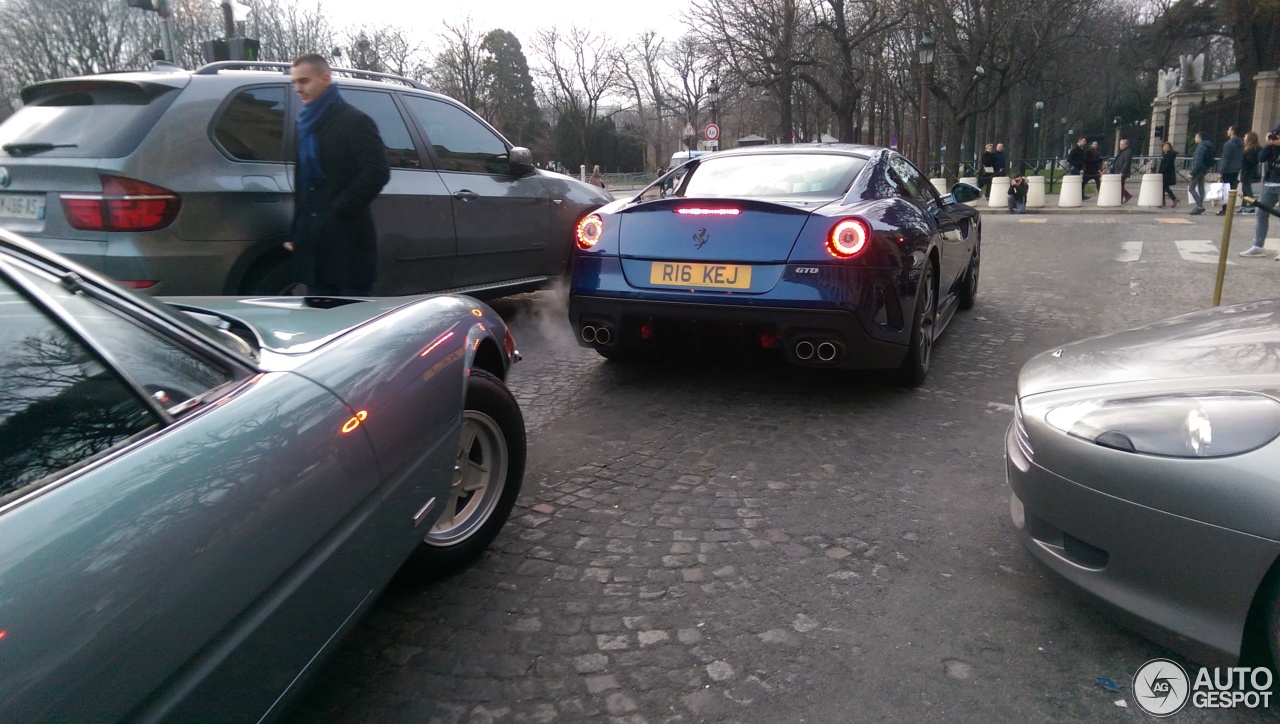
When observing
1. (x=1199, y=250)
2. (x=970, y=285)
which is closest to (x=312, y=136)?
(x=970, y=285)

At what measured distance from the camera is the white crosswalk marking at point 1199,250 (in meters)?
10.6

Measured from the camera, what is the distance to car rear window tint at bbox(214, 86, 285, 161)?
4.95 metres

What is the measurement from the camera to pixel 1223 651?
217 centimetres

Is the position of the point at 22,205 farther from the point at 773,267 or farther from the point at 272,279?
the point at 773,267

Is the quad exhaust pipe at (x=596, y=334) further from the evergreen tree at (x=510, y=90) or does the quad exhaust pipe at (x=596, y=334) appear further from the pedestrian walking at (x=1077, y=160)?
the evergreen tree at (x=510, y=90)

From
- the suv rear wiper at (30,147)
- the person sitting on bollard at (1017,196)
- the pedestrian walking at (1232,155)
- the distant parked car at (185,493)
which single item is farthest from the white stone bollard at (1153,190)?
the distant parked car at (185,493)

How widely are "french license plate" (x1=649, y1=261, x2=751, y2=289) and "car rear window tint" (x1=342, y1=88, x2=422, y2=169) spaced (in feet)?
7.61

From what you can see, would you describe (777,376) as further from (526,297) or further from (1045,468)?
(526,297)

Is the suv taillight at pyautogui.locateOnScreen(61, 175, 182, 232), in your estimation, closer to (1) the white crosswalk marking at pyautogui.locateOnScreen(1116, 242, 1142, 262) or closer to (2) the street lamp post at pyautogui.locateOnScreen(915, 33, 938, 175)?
(1) the white crosswalk marking at pyautogui.locateOnScreen(1116, 242, 1142, 262)

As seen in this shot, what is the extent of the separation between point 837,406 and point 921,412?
449 millimetres

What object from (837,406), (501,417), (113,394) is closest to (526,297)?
(837,406)

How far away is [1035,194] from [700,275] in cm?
2032
